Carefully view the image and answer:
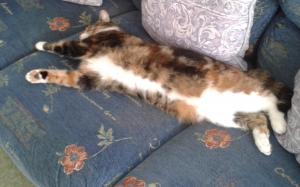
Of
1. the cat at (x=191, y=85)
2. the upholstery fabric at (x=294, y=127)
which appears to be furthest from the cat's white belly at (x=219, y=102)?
the upholstery fabric at (x=294, y=127)

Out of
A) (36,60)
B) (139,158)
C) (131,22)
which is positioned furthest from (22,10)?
(139,158)

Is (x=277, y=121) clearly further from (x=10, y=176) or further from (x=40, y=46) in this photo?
(x=10, y=176)

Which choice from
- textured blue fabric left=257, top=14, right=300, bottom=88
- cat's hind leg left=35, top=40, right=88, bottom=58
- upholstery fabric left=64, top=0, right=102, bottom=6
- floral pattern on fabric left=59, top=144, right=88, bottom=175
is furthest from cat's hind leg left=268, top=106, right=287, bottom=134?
upholstery fabric left=64, top=0, right=102, bottom=6

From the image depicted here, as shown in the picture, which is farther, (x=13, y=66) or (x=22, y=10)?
(x=22, y=10)

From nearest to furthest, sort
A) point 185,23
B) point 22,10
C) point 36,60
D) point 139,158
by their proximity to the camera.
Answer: point 139,158 < point 185,23 < point 36,60 < point 22,10

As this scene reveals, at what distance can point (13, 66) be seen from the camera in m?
1.39

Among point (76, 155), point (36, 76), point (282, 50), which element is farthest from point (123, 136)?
point (282, 50)

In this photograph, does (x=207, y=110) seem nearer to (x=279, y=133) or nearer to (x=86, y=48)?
(x=279, y=133)

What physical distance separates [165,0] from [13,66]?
26.2 inches

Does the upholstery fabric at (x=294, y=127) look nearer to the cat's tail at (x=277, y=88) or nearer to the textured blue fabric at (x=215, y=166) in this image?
the textured blue fabric at (x=215, y=166)

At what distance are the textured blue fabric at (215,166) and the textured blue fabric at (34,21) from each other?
0.74m

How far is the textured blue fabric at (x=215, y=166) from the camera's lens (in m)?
1.08

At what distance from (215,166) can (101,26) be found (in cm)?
81

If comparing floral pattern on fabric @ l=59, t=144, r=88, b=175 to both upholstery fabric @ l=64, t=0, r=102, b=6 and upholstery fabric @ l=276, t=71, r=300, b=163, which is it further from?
upholstery fabric @ l=64, t=0, r=102, b=6
